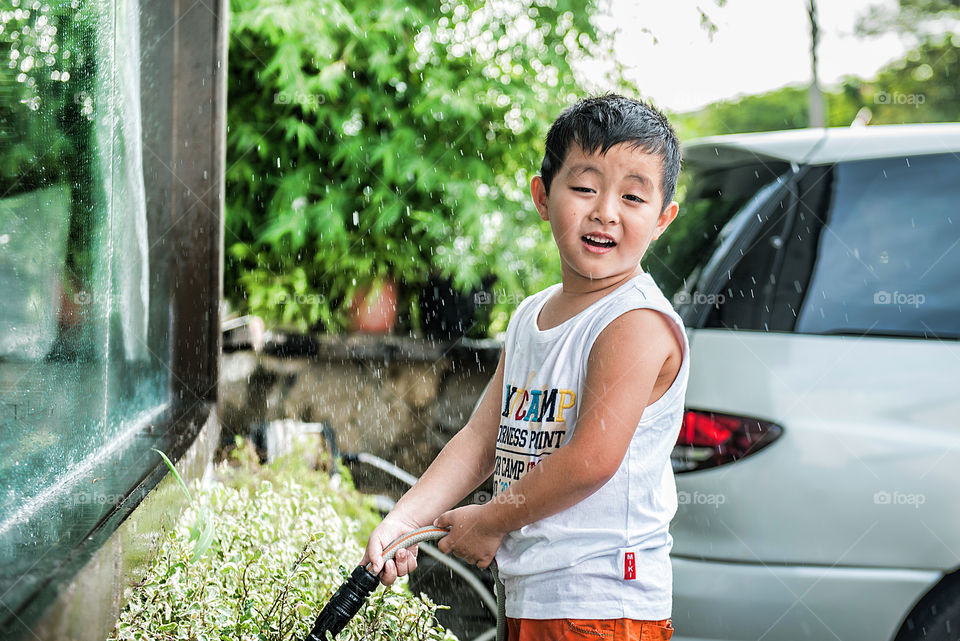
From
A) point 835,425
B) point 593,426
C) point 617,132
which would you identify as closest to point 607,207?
point 617,132

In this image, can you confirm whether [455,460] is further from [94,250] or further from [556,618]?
[94,250]

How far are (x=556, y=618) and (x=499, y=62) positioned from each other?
4.24 m

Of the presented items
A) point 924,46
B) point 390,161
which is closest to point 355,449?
point 390,161

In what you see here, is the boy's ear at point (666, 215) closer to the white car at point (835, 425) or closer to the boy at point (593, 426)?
the boy at point (593, 426)

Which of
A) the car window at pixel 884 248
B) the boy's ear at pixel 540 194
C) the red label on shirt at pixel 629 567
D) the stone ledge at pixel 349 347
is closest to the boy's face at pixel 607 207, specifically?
the boy's ear at pixel 540 194

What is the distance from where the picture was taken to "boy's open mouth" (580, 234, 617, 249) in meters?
1.59

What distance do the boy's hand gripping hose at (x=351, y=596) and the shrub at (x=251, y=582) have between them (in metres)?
0.56

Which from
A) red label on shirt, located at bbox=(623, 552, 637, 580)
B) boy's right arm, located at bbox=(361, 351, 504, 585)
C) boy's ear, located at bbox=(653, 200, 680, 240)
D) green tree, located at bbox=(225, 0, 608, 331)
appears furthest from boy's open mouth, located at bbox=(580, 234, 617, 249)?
green tree, located at bbox=(225, 0, 608, 331)

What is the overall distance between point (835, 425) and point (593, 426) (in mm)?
1100

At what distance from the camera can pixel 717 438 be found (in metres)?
2.31

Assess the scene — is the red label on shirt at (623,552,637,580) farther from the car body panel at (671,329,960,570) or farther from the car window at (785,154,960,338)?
the car window at (785,154,960,338)

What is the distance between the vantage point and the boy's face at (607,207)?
157 centimetres

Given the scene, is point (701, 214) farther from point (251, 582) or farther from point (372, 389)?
point (372, 389)

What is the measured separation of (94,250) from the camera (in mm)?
2301
